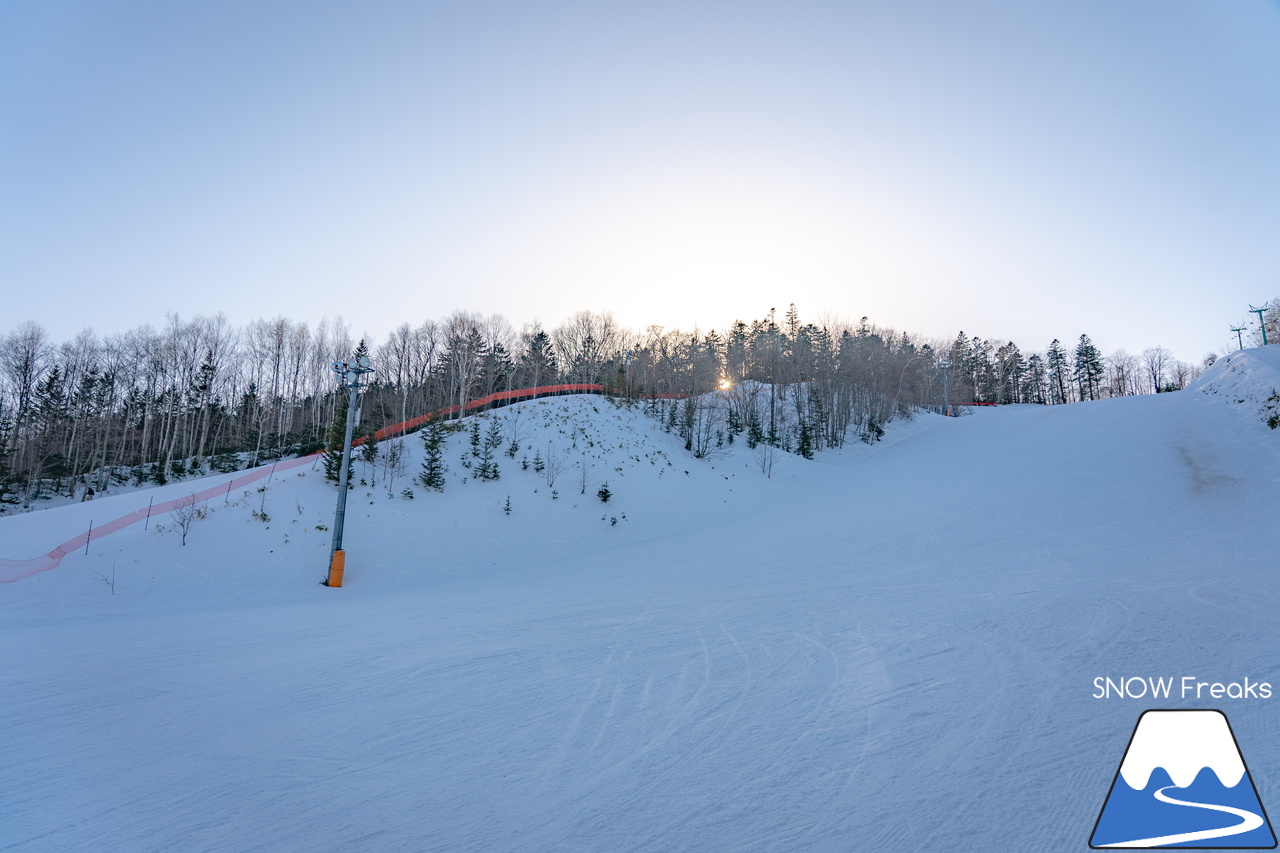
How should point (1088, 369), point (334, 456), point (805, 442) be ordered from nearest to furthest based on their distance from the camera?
point (334, 456), point (805, 442), point (1088, 369)

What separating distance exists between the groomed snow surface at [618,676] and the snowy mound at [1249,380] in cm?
965

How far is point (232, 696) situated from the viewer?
233 inches

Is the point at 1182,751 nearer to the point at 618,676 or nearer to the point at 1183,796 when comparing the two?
the point at 1183,796

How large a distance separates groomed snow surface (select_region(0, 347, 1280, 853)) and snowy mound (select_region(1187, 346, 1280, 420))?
9.65 m

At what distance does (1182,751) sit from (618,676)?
17.2ft

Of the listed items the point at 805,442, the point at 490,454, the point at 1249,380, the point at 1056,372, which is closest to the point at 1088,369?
the point at 1056,372

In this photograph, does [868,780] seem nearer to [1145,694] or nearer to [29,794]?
[1145,694]

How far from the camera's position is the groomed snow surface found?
364 cm

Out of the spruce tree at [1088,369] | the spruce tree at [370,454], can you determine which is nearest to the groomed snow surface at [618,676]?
the spruce tree at [370,454]

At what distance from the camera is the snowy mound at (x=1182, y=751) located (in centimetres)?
372

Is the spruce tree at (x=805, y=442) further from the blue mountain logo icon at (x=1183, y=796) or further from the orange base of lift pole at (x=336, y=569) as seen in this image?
the blue mountain logo icon at (x=1183, y=796)

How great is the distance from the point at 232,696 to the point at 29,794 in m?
1.97

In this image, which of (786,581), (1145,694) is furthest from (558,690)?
(786,581)

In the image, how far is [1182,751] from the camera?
12.9 ft
